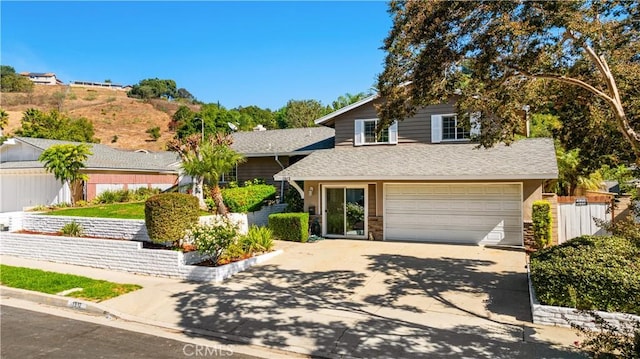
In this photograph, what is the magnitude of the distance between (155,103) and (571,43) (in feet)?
300

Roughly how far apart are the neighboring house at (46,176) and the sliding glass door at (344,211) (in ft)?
34.5

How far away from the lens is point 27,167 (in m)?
21.7

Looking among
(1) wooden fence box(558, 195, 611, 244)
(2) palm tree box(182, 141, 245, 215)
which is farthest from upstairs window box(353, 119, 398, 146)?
(1) wooden fence box(558, 195, 611, 244)

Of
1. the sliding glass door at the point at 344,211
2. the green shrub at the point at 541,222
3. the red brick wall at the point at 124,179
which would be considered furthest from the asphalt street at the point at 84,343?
the red brick wall at the point at 124,179

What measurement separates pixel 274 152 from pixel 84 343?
14.3 metres

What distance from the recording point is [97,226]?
44.9ft

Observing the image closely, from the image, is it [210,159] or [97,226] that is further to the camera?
[210,159]

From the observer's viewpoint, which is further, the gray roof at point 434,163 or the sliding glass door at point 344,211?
the sliding glass door at point 344,211

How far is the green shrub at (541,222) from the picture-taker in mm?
12477

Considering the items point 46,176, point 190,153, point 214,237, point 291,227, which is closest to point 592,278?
point 214,237

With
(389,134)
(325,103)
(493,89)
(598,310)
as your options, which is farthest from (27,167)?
(325,103)

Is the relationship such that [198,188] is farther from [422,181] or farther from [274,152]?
[422,181]

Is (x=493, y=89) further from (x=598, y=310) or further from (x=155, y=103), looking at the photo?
(x=155, y=103)

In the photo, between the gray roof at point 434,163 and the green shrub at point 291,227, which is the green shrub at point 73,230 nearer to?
the green shrub at point 291,227
